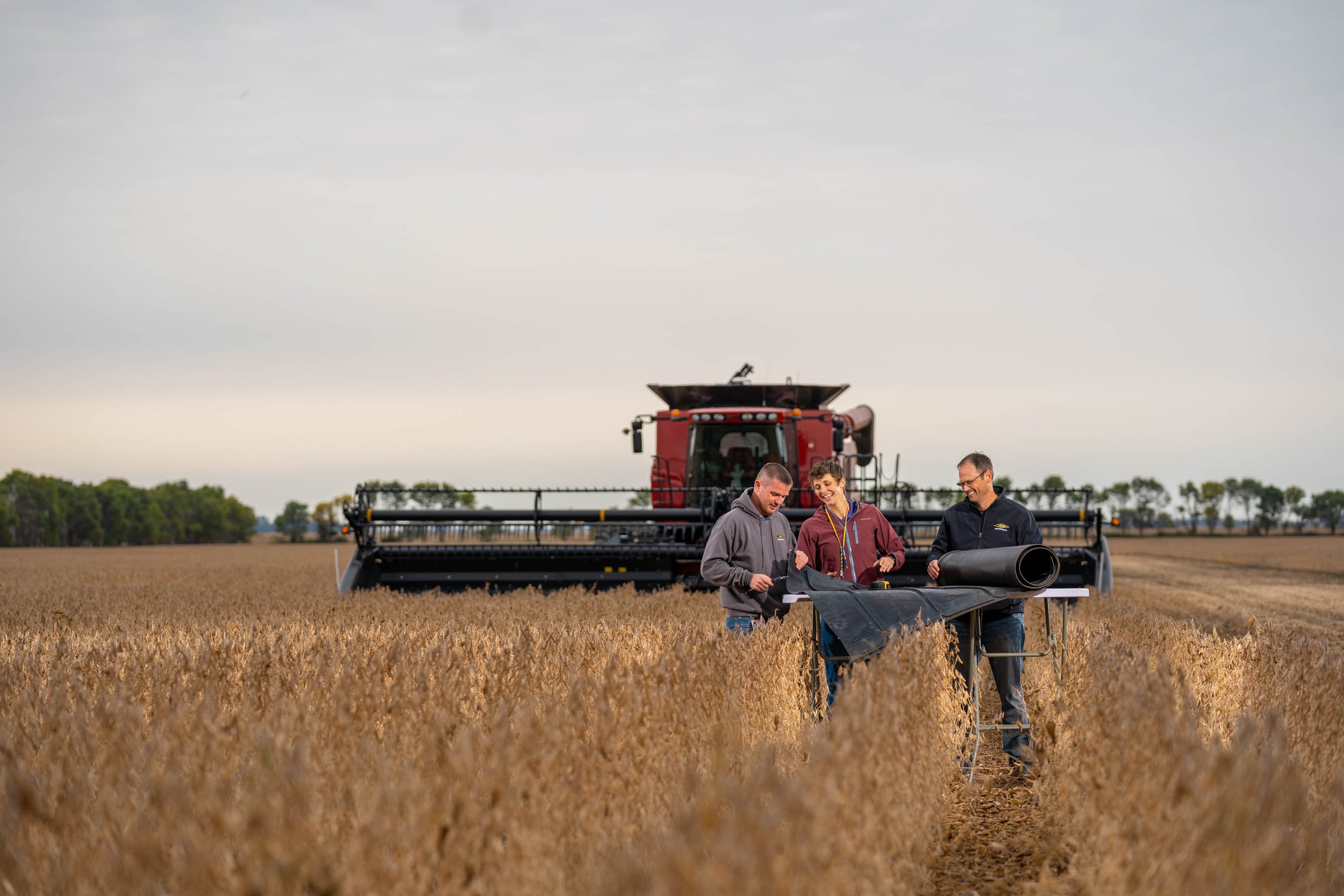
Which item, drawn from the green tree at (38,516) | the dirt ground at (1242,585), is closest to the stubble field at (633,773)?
the dirt ground at (1242,585)

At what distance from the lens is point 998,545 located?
6.41 meters

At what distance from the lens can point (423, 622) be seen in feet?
30.8

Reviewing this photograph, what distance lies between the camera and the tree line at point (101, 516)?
97062 millimetres

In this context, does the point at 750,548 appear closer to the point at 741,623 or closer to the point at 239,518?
the point at 741,623

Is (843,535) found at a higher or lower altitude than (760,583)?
higher

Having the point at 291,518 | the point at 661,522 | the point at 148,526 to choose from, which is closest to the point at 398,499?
the point at 661,522

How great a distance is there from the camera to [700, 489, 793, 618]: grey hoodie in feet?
21.8

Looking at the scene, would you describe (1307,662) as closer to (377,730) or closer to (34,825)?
(377,730)

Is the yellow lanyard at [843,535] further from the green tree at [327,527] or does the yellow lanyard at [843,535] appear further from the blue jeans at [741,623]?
the green tree at [327,527]

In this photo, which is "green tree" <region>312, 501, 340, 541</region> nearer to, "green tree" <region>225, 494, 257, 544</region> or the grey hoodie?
"green tree" <region>225, 494, 257, 544</region>

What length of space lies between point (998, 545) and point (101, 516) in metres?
114

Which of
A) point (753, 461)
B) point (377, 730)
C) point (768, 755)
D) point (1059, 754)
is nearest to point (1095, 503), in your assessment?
point (753, 461)

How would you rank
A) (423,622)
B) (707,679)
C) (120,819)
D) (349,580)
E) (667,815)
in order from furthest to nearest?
1. (349,580)
2. (423,622)
3. (707,679)
4. (667,815)
5. (120,819)

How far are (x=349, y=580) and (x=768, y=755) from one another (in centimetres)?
1107
